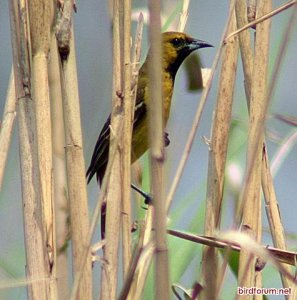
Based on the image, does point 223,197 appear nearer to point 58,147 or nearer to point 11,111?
point 58,147

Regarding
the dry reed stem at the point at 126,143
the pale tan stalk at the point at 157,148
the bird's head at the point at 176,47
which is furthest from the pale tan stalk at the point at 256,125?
the bird's head at the point at 176,47

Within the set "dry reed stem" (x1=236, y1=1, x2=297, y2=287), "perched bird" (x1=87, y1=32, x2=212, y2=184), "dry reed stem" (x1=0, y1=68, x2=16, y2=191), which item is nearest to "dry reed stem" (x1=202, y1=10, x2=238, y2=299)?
"dry reed stem" (x1=236, y1=1, x2=297, y2=287)

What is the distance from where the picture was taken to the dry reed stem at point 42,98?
1328 millimetres

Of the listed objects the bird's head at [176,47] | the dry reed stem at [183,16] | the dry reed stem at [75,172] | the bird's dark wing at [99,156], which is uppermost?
the dry reed stem at [183,16]

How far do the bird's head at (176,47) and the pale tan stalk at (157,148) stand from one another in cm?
180

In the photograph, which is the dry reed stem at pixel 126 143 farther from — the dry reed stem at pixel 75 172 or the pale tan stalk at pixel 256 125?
the pale tan stalk at pixel 256 125

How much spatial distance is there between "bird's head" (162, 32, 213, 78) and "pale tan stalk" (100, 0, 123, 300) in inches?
53.0

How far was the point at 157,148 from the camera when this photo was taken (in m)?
1.00

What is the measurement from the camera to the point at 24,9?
134cm

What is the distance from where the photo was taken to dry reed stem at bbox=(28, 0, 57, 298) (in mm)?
1328

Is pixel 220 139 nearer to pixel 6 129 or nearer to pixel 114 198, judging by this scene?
pixel 114 198

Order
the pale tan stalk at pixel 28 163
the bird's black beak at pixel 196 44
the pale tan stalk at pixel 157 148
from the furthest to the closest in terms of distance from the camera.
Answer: the bird's black beak at pixel 196 44, the pale tan stalk at pixel 28 163, the pale tan stalk at pixel 157 148

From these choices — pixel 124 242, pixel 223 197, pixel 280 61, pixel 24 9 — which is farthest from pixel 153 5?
pixel 223 197

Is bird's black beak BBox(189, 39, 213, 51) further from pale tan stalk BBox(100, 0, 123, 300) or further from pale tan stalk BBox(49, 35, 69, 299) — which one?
pale tan stalk BBox(100, 0, 123, 300)
